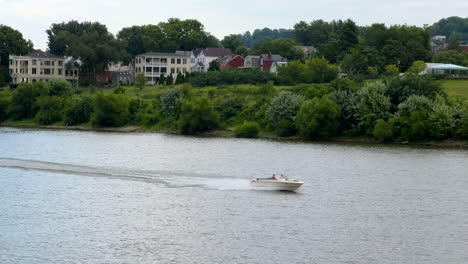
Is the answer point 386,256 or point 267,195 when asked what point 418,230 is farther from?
point 267,195

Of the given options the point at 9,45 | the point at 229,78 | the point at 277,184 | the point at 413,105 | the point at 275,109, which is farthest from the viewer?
the point at 9,45

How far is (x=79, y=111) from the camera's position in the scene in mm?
117438

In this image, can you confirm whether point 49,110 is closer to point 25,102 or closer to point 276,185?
point 25,102

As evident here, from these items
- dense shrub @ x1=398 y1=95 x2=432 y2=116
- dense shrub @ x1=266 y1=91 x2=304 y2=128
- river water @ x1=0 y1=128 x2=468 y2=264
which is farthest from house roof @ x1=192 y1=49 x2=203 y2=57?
river water @ x1=0 y1=128 x2=468 y2=264

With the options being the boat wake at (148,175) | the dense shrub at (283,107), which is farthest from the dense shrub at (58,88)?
the boat wake at (148,175)

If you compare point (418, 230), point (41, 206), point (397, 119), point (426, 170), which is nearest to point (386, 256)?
point (418, 230)

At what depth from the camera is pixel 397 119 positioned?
92.3 meters

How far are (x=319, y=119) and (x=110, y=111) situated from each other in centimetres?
3465

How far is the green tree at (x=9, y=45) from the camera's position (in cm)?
16969

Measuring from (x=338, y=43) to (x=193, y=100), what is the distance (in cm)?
5700

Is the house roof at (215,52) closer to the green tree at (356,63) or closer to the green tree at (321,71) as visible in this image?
the green tree at (356,63)

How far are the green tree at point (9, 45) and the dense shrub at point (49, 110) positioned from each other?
47.0 meters

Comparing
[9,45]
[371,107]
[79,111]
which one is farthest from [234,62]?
[371,107]

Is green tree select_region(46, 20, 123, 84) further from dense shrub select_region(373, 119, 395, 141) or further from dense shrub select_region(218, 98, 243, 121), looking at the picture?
dense shrub select_region(373, 119, 395, 141)
